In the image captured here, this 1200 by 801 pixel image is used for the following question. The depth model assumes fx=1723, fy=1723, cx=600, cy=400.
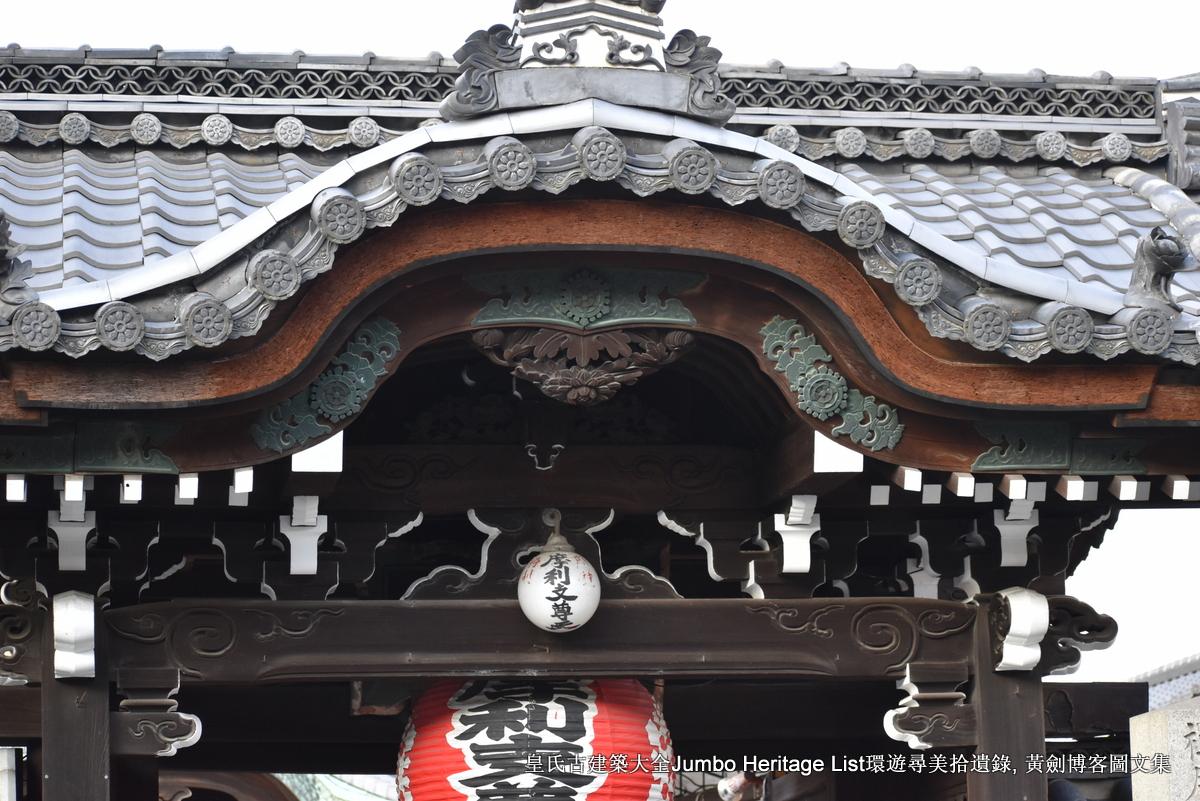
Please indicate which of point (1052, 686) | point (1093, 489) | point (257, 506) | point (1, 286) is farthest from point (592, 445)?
point (1052, 686)

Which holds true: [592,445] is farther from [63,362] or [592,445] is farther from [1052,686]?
[1052,686]

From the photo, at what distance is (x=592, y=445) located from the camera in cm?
722

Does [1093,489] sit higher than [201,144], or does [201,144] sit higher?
[201,144]

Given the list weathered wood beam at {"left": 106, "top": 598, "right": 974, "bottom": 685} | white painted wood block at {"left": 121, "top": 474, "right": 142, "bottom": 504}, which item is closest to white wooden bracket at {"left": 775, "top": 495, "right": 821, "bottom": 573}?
weathered wood beam at {"left": 106, "top": 598, "right": 974, "bottom": 685}

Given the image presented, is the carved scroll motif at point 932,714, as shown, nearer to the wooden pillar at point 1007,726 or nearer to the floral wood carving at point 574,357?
the wooden pillar at point 1007,726

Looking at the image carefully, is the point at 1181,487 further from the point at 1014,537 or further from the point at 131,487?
the point at 131,487

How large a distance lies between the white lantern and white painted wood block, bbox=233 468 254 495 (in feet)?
3.90

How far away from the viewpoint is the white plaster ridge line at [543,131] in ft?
19.3

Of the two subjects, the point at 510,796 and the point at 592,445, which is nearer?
the point at 510,796

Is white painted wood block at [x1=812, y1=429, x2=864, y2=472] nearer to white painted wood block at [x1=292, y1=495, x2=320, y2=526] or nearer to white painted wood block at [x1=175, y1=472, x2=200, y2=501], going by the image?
white painted wood block at [x1=292, y1=495, x2=320, y2=526]

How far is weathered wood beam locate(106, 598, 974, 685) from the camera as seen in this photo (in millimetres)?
6680

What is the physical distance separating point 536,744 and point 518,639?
1.36 feet

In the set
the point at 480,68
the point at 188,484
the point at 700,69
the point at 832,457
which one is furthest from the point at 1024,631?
the point at 188,484

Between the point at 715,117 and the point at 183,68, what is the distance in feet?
10.4
